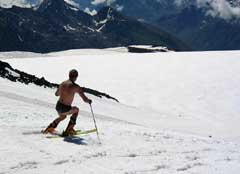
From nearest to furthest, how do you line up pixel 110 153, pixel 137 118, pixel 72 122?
pixel 110 153 → pixel 72 122 → pixel 137 118

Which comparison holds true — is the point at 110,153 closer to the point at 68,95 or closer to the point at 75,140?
the point at 75,140

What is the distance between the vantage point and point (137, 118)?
102 feet

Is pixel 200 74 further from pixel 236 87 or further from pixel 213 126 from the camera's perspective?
pixel 213 126

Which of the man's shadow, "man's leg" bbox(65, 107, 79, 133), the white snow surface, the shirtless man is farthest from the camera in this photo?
"man's leg" bbox(65, 107, 79, 133)

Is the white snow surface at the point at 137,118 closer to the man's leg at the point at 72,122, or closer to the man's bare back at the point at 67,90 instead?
the man's leg at the point at 72,122

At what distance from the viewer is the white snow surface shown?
12727 mm

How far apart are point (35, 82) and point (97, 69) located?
27.1 m

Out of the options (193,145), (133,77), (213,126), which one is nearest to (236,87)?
(133,77)

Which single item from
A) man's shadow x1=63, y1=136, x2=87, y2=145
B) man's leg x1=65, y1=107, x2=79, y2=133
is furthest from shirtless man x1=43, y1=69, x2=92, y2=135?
man's shadow x1=63, y1=136, x2=87, y2=145

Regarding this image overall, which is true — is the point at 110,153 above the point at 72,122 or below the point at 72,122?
below

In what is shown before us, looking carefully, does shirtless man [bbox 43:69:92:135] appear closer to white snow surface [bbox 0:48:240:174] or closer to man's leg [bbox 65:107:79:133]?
man's leg [bbox 65:107:79:133]

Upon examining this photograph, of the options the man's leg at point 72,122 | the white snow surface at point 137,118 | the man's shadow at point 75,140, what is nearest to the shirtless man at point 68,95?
the man's leg at point 72,122

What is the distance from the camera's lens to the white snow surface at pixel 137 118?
41.8 feet

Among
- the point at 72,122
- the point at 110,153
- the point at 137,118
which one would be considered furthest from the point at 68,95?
the point at 137,118
